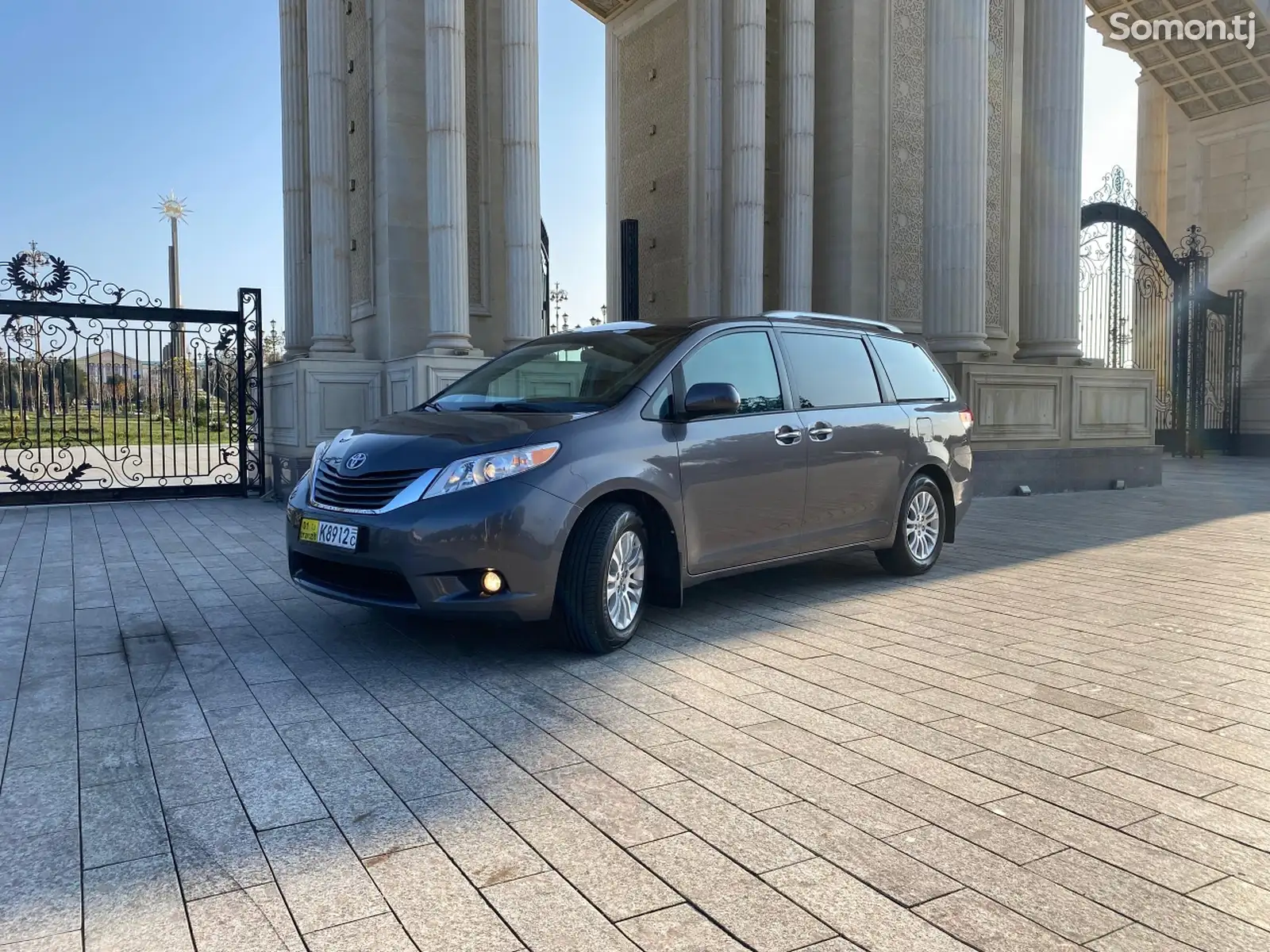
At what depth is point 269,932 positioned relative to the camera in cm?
236

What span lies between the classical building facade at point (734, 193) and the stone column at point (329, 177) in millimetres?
35

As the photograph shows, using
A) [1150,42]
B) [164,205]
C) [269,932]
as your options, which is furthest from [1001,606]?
[164,205]

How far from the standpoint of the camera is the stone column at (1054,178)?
49.1 feet

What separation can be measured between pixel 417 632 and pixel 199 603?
1.86m

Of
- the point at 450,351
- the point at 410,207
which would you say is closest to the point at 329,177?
the point at 410,207

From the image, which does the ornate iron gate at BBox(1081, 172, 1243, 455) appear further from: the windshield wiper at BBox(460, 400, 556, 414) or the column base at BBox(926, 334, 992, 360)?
the windshield wiper at BBox(460, 400, 556, 414)

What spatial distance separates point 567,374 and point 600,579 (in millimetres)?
1423

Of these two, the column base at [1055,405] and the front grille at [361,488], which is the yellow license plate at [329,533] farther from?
the column base at [1055,405]

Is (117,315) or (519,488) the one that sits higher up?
(117,315)

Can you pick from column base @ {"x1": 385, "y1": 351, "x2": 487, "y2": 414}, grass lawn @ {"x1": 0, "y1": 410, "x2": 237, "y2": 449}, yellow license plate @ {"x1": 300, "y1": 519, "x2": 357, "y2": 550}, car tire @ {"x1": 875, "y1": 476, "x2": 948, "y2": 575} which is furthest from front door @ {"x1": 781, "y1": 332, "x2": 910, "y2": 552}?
grass lawn @ {"x1": 0, "y1": 410, "x2": 237, "y2": 449}

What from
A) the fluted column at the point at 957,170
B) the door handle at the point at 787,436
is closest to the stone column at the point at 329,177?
→ the fluted column at the point at 957,170

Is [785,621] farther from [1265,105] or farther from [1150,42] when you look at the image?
[1265,105]

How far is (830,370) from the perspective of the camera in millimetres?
6484

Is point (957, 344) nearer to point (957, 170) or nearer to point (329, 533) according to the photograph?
point (957, 170)
